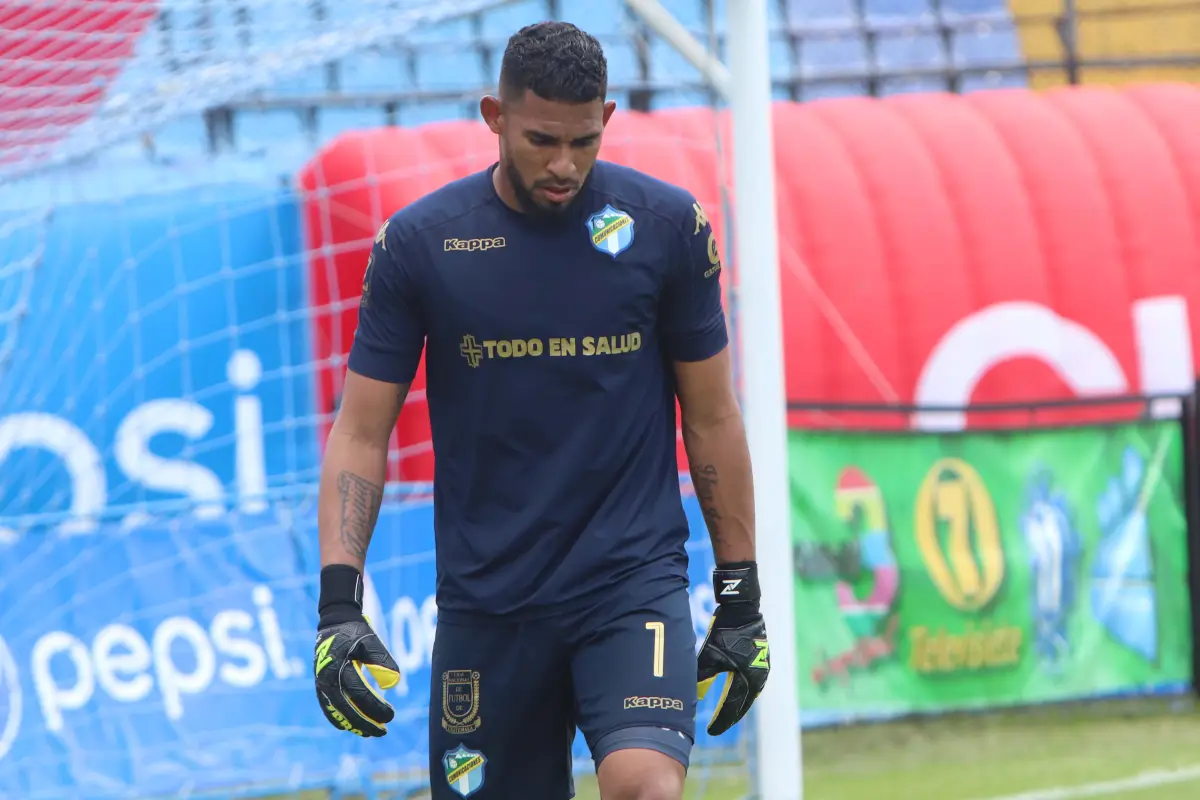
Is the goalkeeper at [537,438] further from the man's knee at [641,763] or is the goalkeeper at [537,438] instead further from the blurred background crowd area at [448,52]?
the blurred background crowd area at [448,52]

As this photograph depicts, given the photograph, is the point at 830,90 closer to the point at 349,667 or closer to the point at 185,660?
the point at 185,660

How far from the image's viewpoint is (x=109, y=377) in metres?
7.85

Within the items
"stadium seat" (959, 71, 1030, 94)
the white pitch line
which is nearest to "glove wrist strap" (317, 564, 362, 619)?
the white pitch line

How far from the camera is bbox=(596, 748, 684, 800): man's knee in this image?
328 cm

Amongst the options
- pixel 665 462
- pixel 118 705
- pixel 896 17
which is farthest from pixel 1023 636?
pixel 896 17

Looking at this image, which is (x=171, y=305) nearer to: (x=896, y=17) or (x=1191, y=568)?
(x=1191, y=568)

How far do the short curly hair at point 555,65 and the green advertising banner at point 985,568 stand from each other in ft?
17.2

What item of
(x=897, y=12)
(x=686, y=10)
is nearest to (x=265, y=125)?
(x=686, y=10)

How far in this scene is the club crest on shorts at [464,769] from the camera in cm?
360

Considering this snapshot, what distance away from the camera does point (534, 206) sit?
3531mm

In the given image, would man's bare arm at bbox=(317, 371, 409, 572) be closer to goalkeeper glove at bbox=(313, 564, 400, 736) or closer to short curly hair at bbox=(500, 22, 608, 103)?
goalkeeper glove at bbox=(313, 564, 400, 736)

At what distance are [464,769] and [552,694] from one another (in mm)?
240

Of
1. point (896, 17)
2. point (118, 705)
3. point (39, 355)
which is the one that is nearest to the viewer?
point (118, 705)

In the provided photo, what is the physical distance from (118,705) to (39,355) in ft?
5.49
